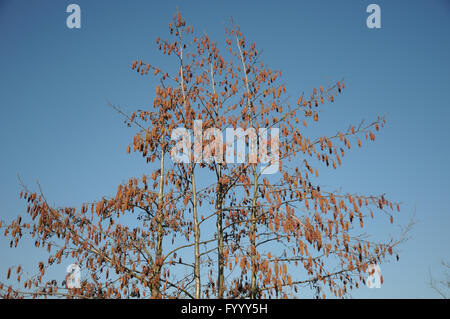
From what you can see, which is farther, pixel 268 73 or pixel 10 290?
pixel 268 73

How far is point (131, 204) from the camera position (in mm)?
9258

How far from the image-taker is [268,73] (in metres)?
10.1

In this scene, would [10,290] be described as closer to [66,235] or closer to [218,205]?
[66,235]

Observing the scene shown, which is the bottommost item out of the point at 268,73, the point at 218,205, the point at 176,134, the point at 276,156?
the point at 218,205

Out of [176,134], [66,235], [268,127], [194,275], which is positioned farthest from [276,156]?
[66,235]

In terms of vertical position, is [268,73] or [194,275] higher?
[268,73]

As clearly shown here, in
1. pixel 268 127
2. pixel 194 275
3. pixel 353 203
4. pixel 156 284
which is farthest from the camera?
pixel 268 127
